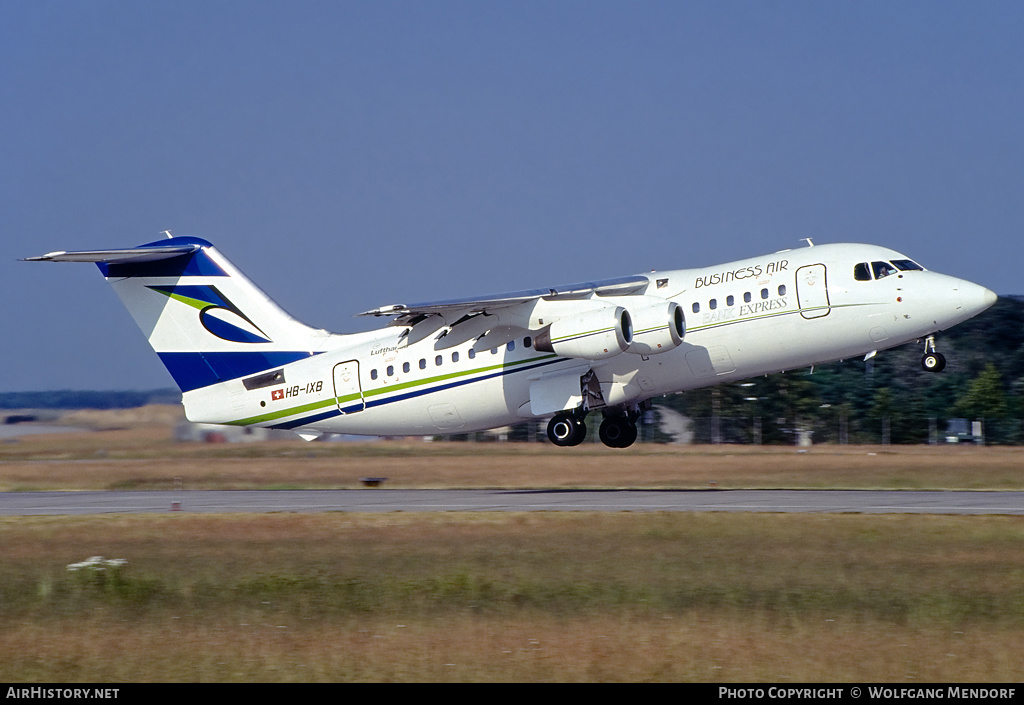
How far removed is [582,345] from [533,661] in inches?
506

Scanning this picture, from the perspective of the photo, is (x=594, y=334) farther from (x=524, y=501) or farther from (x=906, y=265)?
(x=906, y=265)

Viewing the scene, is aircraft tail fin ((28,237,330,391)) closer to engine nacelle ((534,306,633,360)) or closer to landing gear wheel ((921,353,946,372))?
engine nacelle ((534,306,633,360))

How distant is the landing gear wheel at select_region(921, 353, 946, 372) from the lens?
22.4 m

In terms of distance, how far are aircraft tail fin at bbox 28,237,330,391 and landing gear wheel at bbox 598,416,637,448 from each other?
684 centimetres

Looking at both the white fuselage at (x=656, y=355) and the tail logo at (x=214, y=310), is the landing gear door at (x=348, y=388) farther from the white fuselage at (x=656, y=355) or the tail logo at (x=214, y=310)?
the tail logo at (x=214, y=310)

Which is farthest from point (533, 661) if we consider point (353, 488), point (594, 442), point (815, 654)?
point (594, 442)

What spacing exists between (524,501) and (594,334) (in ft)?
13.9

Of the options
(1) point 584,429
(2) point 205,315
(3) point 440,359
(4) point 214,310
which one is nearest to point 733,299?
(1) point 584,429

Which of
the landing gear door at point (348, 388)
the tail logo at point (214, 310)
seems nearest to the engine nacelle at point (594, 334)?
the landing gear door at point (348, 388)

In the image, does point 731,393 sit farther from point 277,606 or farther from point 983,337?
point 277,606

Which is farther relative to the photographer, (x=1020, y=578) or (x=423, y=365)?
(x=423, y=365)

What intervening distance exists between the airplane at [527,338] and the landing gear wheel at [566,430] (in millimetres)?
31

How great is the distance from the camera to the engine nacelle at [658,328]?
2289 cm

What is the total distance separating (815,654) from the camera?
35.4 feet
